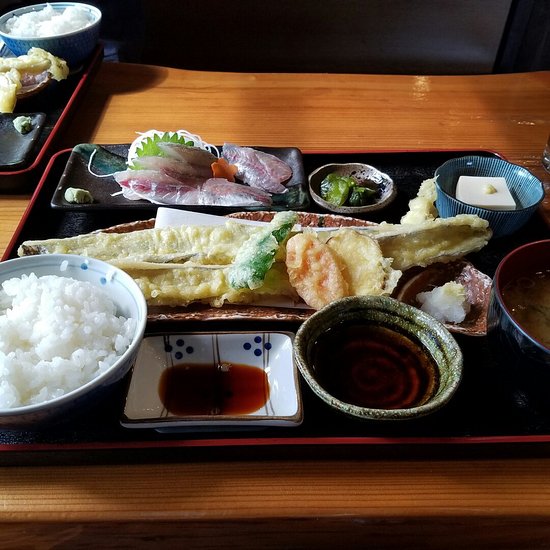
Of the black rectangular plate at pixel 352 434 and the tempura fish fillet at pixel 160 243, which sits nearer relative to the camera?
the black rectangular plate at pixel 352 434

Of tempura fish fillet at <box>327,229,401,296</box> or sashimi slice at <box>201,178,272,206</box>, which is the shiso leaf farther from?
tempura fish fillet at <box>327,229,401,296</box>

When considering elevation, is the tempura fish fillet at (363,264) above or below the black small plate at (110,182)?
above

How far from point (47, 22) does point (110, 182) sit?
1.31 m

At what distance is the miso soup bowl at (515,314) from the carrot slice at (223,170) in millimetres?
1081

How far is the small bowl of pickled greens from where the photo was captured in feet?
6.10

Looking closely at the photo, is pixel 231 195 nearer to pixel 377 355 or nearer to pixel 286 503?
pixel 377 355

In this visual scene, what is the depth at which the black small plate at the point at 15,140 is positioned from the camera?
198 cm

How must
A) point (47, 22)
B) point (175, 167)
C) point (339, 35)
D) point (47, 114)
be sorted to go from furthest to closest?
point (339, 35) → point (47, 22) → point (47, 114) → point (175, 167)

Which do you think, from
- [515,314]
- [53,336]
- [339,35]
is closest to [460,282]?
[515,314]

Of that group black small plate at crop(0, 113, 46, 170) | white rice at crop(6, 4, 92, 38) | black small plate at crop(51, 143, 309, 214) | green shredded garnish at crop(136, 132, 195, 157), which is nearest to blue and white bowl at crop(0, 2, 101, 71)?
white rice at crop(6, 4, 92, 38)

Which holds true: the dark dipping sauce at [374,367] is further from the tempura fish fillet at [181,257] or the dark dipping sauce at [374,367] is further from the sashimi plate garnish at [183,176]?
the sashimi plate garnish at [183,176]

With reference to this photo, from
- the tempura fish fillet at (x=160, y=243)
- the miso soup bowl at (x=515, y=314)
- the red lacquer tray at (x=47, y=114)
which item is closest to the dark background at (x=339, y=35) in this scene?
the red lacquer tray at (x=47, y=114)

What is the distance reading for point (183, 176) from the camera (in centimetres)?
196

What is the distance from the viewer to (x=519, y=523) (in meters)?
1.09
